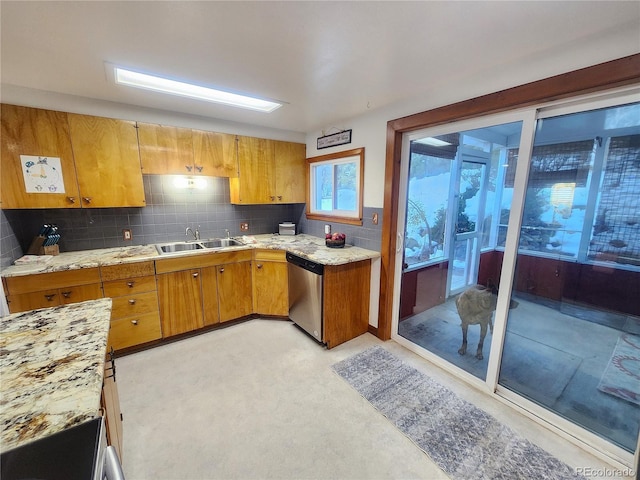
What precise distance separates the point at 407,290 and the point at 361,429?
55.8 inches

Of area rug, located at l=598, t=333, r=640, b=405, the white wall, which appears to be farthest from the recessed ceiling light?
area rug, located at l=598, t=333, r=640, b=405

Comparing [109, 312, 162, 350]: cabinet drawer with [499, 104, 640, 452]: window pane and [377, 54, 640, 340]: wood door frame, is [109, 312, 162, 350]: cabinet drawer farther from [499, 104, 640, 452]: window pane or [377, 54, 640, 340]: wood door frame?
[499, 104, 640, 452]: window pane

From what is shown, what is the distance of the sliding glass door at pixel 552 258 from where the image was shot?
1.53 metres

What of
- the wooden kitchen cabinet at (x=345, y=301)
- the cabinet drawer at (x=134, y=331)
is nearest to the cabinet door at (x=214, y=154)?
the cabinet drawer at (x=134, y=331)

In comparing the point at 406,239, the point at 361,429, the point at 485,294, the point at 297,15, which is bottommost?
the point at 361,429

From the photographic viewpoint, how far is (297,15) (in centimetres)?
123

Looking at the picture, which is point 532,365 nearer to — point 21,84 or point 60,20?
point 60,20

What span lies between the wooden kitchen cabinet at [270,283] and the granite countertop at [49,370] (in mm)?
1764

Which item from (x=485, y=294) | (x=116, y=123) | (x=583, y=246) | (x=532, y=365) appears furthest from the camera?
(x=116, y=123)

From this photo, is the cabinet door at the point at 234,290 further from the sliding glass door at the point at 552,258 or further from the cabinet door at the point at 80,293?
the sliding glass door at the point at 552,258

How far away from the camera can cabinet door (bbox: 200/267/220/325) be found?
9.27 feet

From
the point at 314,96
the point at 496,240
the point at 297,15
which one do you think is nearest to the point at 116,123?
the point at 314,96

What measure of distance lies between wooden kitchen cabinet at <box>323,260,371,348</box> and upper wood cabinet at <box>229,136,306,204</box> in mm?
1450

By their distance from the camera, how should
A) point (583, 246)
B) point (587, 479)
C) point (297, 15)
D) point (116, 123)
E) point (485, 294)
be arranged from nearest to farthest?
point (297, 15), point (587, 479), point (583, 246), point (485, 294), point (116, 123)
